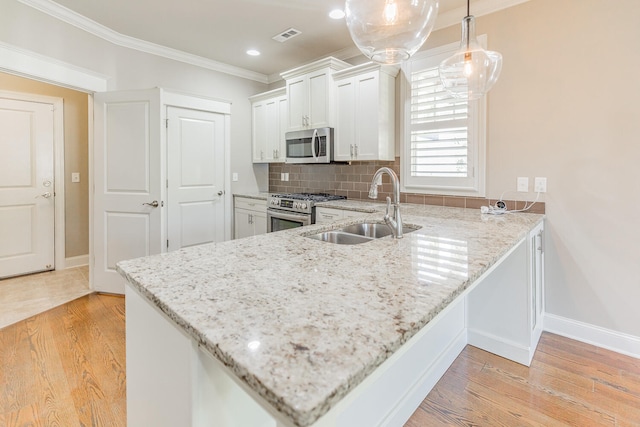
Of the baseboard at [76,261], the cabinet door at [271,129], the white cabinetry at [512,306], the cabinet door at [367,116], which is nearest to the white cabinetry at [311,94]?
the cabinet door at [367,116]

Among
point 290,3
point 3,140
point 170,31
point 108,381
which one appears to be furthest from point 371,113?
point 3,140

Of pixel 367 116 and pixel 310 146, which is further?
pixel 310 146

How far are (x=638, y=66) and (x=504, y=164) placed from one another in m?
0.98

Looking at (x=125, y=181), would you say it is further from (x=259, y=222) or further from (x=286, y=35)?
(x=286, y=35)

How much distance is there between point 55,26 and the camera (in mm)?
2910

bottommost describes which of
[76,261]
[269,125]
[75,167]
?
[76,261]

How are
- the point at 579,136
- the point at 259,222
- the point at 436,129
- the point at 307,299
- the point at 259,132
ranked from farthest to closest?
the point at 259,132 → the point at 259,222 → the point at 436,129 → the point at 579,136 → the point at 307,299

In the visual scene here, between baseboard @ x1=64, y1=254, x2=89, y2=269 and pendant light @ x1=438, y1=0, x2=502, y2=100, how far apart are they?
16.4 feet

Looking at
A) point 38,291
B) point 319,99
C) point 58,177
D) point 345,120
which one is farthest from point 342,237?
point 58,177

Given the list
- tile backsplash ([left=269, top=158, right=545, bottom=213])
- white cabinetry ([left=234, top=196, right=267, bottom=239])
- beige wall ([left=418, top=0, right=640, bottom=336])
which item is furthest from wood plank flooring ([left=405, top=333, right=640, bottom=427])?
white cabinetry ([left=234, top=196, right=267, bottom=239])

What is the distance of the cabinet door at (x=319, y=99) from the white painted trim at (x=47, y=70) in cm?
217

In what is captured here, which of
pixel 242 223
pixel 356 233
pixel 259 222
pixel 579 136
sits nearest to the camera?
pixel 356 233

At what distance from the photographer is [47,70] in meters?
2.86

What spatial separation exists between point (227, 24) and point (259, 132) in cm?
166
